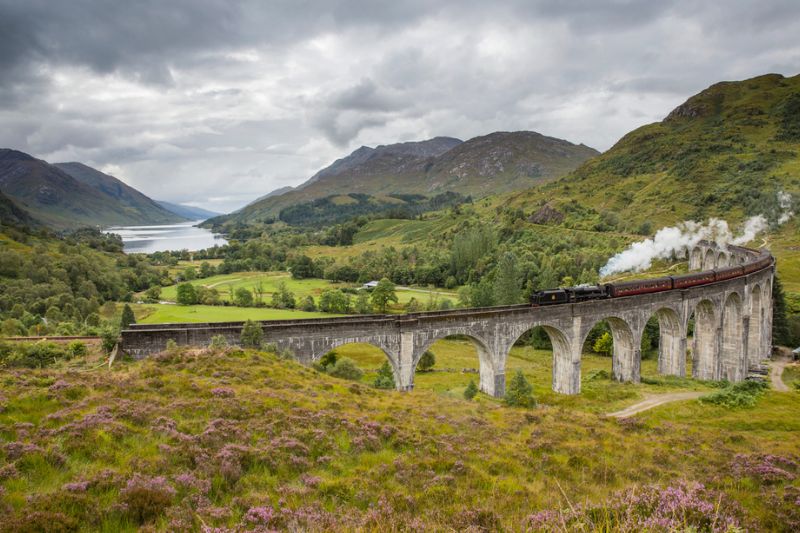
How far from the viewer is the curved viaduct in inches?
1166

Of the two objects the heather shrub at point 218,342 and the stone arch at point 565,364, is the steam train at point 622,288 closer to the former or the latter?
the stone arch at point 565,364

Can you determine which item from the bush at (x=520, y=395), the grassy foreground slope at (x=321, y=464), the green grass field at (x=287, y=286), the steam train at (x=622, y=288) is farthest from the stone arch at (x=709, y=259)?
the grassy foreground slope at (x=321, y=464)

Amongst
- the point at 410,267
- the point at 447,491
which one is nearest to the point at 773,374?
the point at 447,491

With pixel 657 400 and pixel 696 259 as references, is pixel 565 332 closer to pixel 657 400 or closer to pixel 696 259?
pixel 657 400

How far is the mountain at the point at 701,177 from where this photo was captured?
396 ft

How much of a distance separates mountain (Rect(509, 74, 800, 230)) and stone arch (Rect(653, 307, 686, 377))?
81551 mm

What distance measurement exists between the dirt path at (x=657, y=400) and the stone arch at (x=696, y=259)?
2408 inches

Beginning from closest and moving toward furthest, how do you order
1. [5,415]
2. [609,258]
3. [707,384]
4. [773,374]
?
[5,415], [707,384], [773,374], [609,258]

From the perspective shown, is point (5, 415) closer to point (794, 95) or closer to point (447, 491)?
point (447, 491)

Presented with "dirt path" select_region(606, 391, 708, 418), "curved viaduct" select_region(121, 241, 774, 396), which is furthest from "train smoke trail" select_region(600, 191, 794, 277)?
"dirt path" select_region(606, 391, 708, 418)

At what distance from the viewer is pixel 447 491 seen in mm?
10602

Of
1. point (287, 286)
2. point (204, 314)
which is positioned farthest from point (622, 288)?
point (287, 286)

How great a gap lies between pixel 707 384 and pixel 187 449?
47.4m

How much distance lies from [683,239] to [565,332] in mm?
80999
